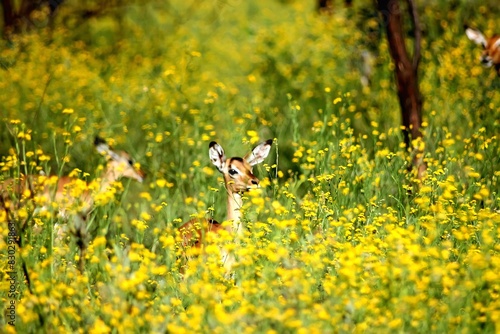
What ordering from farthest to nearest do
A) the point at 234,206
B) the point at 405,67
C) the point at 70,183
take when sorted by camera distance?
the point at 405,67 < the point at 234,206 < the point at 70,183

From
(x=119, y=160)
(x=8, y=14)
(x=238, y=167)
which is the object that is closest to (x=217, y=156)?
(x=238, y=167)

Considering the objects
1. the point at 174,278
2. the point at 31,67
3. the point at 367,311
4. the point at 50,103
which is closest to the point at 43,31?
the point at 31,67

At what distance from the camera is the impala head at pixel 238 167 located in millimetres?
6492

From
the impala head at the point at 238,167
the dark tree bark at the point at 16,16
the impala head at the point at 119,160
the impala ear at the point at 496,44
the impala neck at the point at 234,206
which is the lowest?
the dark tree bark at the point at 16,16

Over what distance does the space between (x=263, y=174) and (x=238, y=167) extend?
45 centimetres

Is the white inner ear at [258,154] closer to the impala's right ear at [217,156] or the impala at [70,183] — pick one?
the impala's right ear at [217,156]

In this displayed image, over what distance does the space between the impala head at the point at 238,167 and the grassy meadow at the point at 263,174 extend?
0.14 meters

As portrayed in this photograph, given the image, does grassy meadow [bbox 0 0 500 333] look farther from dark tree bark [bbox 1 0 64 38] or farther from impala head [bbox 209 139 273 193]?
dark tree bark [bbox 1 0 64 38]

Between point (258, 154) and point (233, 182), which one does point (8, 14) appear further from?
point (233, 182)

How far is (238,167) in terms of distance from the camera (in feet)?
21.5

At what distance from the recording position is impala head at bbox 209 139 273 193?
649 centimetres

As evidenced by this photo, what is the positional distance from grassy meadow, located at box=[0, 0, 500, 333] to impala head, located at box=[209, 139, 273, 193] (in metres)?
0.14

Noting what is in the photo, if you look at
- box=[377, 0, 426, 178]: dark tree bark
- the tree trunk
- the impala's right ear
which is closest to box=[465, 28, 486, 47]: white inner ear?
box=[377, 0, 426, 178]: dark tree bark

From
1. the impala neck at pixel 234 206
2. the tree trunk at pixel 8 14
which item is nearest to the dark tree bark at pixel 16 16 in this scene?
the tree trunk at pixel 8 14
